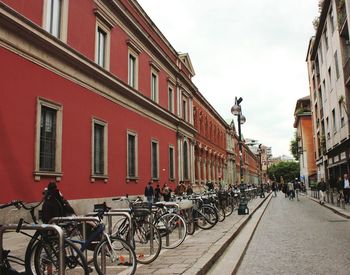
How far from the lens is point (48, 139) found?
13.6 m

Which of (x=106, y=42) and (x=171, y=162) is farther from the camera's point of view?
(x=171, y=162)

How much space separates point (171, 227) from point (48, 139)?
7.13m

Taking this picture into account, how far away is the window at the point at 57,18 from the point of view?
14117 mm

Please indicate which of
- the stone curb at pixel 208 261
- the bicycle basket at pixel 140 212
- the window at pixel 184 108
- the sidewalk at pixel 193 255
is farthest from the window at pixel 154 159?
the bicycle basket at pixel 140 212

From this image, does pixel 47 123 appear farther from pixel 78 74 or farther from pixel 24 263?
pixel 24 263

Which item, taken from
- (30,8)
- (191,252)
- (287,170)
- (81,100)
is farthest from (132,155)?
(287,170)

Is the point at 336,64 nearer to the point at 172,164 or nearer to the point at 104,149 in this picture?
the point at 172,164

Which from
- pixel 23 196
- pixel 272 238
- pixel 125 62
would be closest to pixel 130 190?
pixel 125 62

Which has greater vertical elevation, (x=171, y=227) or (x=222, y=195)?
(x=222, y=195)

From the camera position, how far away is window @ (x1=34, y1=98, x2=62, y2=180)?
12.8 m

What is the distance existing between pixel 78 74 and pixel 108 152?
162 inches

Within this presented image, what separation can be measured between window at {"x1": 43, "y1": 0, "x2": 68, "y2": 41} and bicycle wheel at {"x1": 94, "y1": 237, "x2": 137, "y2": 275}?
10.7 m

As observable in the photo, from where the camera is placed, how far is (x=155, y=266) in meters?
6.26

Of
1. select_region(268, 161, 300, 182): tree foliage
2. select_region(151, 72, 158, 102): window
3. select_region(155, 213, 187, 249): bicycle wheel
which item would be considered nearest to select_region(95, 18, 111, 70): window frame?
select_region(151, 72, 158, 102): window
